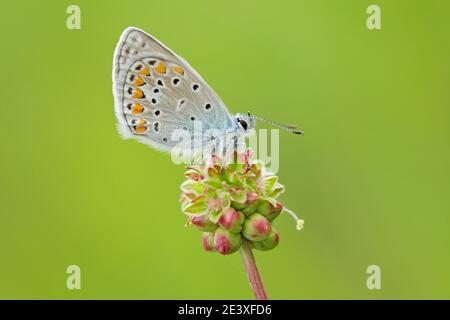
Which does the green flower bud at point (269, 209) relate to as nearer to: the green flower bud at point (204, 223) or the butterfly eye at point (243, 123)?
the green flower bud at point (204, 223)

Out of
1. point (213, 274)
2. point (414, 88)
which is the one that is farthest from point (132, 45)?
point (414, 88)

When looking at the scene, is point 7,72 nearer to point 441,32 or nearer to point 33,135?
point 33,135

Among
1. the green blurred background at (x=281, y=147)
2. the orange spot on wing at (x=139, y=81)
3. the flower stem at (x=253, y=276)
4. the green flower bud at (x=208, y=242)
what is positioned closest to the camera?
the flower stem at (x=253, y=276)

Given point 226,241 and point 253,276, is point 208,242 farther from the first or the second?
point 253,276

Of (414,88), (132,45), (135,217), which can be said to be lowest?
(135,217)

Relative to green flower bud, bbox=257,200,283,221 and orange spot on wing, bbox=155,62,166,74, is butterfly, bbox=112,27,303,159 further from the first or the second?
green flower bud, bbox=257,200,283,221

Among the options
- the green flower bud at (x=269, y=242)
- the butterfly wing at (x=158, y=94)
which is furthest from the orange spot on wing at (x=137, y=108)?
the green flower bud at (x=269, y=242)

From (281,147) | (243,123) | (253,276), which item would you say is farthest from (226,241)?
(281,147)
